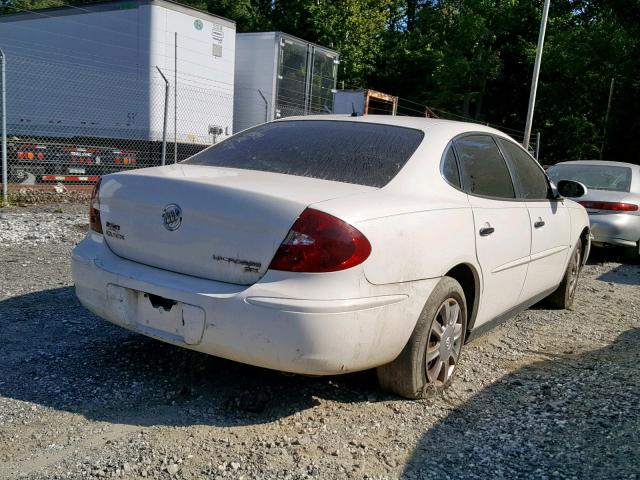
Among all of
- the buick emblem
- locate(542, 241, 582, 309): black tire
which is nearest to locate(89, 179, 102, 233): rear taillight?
the buick emblem

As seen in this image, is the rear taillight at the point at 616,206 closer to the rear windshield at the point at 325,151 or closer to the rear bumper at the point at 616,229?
the rear bumper at the point at 616,229

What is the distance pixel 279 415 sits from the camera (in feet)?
10.3

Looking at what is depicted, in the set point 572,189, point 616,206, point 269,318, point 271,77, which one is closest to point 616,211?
point 616,206

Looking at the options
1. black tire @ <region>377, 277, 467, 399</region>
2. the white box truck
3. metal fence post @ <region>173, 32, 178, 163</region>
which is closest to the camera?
black tire @ <region>377, 277, 467, 399</region>

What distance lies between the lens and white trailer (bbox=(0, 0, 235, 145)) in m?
12.9

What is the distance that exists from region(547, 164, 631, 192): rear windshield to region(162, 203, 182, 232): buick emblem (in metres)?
7.27

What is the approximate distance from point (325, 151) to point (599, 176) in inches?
272

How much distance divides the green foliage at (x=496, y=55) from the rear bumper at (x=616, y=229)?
1893 centimetres

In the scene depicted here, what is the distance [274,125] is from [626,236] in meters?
6.12

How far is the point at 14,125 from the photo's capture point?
14.6 meters

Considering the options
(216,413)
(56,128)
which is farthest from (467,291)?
(56,128)

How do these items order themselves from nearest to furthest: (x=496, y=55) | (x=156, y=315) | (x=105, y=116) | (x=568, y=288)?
(x=156, y=315) → (x=568, y=288) → (x=105, y=116) → (x=496, y=55)

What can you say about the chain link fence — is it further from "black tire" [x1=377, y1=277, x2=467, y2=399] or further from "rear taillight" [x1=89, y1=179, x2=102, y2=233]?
"black tire" [x1=377, y1=277, x2=467, y2=399]

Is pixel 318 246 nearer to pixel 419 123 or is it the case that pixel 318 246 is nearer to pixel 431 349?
pixel 431 349
